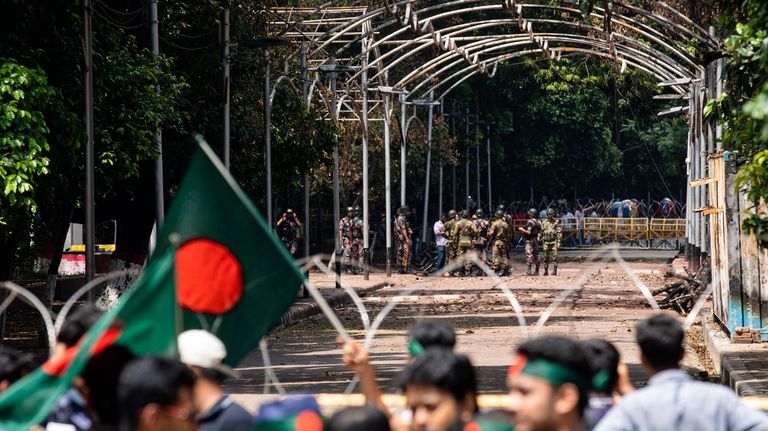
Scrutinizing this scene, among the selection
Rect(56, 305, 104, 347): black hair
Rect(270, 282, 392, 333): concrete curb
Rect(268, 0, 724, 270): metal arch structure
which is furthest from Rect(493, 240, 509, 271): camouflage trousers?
Rect(56, 305, 104, 347): black hair

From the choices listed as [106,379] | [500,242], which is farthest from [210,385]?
[500,242]

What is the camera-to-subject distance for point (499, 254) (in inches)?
1598

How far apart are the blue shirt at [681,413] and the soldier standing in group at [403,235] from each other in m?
36.4

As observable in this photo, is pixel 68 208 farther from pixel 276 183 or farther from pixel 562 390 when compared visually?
pixel 562 390

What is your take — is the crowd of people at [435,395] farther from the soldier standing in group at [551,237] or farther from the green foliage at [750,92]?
the soldier standing in group at [551,237]

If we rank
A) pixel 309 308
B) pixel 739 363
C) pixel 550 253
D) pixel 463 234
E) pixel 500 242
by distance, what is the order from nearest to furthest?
1. pixel 739 363
2. pixel 309 308
3. pixel 463 234
4. pixel 500 242
5. pixel 550 253

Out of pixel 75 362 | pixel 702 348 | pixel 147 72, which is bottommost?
pixel 702 348

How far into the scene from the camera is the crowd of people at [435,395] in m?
4.63

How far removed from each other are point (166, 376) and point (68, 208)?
16880mm

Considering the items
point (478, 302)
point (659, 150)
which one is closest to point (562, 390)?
point (478, 302)

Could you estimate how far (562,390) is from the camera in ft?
15.9

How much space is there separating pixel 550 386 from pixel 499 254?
35.9 m

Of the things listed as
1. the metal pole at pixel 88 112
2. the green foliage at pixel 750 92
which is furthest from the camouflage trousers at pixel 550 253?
the green foliage at pixel 750 92

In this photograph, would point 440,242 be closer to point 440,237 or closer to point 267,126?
point 440,237
